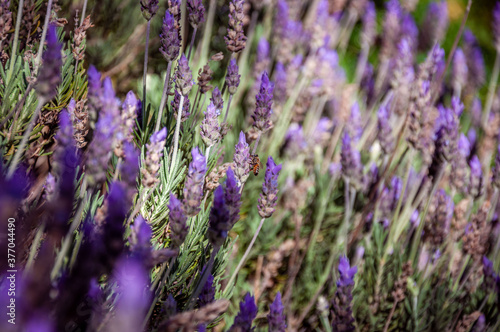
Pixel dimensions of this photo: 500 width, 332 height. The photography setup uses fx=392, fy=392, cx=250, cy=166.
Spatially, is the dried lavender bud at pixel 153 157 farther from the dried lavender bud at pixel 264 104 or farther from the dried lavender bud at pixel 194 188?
the dried lavender bud at pixel 264 104

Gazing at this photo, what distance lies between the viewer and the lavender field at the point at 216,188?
2.25ft

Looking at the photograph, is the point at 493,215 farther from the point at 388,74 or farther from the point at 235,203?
the point at 235,203

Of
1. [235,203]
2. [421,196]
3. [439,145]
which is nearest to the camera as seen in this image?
[235,203]

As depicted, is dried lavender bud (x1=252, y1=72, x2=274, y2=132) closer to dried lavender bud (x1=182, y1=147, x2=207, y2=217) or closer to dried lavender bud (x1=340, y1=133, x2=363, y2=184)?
dried lavender bud (x1=182, y1=147, x2=207, y2=217)

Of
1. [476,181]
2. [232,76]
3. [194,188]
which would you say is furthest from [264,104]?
[476,181]

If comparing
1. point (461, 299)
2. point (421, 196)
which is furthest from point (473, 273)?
point (421, 196)

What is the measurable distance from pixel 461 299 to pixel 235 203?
4.05 ft

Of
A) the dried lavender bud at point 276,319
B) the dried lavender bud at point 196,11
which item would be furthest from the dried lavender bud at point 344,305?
the dried lavender bud at point 196,11

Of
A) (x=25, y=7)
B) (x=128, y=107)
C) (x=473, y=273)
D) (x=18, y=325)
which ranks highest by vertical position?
(x=25, y=7)

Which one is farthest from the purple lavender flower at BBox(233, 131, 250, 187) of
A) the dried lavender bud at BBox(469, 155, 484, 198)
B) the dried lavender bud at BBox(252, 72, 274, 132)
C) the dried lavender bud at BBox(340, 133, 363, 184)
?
the dried lavender bud at BBox(469, 155, 484, 198)

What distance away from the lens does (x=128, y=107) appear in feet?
2.80

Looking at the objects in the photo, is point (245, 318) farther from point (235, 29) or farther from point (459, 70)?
point (459, 70)

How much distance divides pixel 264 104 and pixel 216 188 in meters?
0.29

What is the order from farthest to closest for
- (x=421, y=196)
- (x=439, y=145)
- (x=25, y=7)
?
(x=421, y=196) < (x=439, y=145) < (x=25, y=7)
